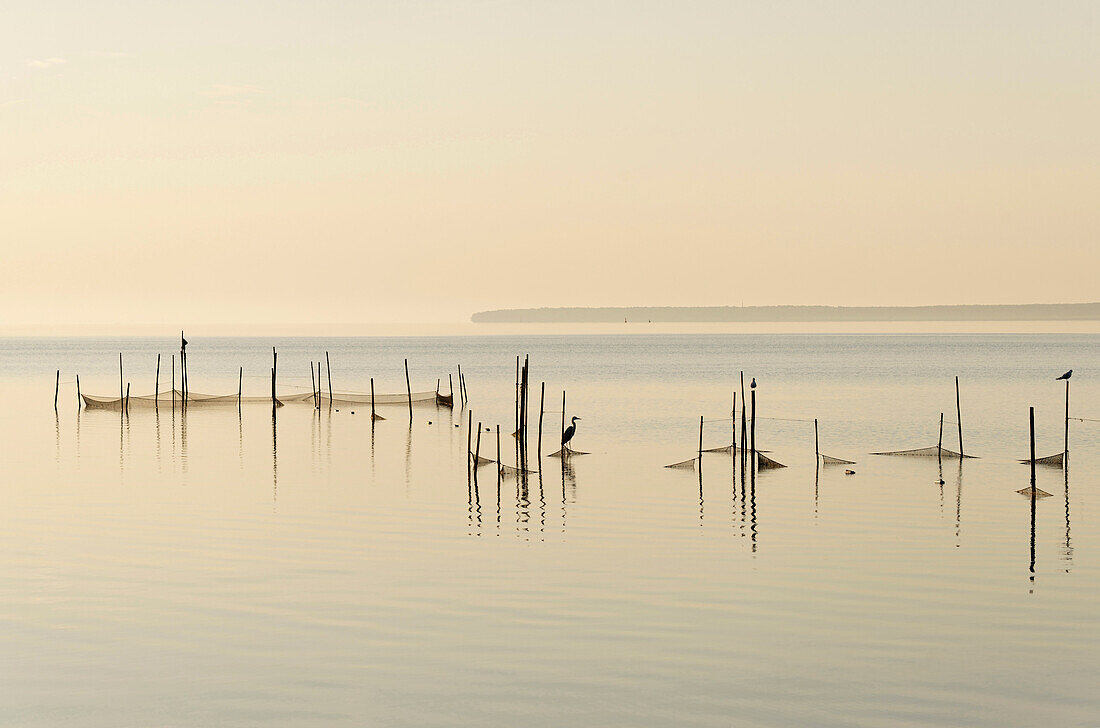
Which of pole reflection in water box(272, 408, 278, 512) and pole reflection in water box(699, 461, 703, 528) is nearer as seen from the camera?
pole reflection in water box(699, 461, 703, 528)

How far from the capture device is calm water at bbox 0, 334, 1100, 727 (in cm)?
1385

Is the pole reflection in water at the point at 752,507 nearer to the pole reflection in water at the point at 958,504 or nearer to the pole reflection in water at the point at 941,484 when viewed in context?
the pole reflection in water at the point at 958,504

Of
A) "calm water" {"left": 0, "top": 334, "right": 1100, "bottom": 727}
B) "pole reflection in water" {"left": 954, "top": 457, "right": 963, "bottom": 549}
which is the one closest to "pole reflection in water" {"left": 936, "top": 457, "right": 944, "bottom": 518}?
"calm water" {"left": 0, "top": 334, "right": 1100, "bottom": 727}

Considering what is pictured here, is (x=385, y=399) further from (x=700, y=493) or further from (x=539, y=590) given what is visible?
(x=539, y=590)

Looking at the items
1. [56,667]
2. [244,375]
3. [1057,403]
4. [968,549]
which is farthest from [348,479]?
[244,375]

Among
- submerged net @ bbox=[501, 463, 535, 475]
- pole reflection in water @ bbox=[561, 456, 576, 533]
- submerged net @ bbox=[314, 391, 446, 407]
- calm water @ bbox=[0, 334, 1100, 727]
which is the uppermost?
submerged net @ bbox=[314, 391, 446, 407]

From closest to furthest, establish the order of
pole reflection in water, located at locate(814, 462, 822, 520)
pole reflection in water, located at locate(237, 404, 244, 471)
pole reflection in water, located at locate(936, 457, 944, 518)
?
pole reflection in water, located at locate(936, 457, 944, 518)
pole reflection in water, located at locate(814, 462, 822, 520)
pole reflection in water, located at locate(237, 404, 244, 471)

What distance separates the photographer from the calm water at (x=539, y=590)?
545 inches

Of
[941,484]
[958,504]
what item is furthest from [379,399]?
[958,504]

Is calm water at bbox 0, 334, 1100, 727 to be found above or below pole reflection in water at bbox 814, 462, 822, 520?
below

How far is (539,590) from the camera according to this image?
19.4 m

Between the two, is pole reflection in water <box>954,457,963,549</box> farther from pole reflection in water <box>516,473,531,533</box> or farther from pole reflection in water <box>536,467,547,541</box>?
pole reflection in water <box>516,473,531,533</box>

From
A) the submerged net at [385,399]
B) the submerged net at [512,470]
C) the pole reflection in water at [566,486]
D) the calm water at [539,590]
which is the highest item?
the submerged net at [385,399]

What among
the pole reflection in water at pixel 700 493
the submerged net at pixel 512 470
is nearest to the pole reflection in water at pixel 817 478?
the pole reflection in water at pixel 700 493
